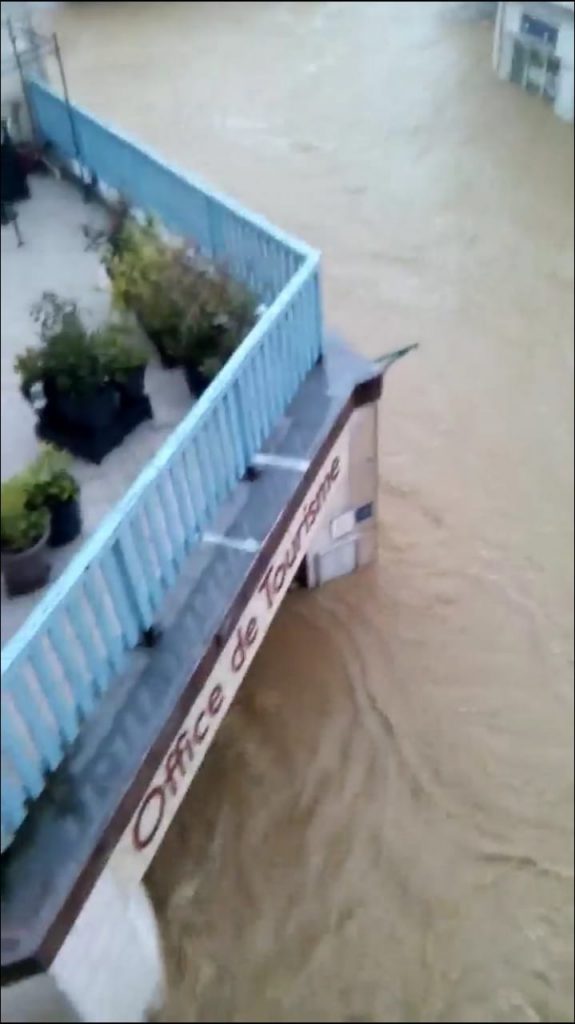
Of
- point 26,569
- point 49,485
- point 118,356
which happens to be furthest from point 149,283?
point 26,569

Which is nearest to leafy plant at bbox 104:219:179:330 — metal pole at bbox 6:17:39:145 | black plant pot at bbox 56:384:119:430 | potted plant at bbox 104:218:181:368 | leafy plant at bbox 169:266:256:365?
potted plant at bbox 104:218:181:368

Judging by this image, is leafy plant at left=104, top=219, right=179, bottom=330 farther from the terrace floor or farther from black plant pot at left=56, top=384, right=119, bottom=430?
black plant pot at left=56, top=384, right=119, bottom=430

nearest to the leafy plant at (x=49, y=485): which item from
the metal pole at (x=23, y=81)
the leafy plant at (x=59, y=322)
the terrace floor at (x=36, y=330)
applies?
the terrace floor at (x=36, y=330)

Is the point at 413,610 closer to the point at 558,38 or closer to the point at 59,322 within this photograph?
the point at 59,322

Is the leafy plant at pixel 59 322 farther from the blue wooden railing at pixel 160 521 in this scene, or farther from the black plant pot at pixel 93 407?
the blue wooden railing at pixel 160 521

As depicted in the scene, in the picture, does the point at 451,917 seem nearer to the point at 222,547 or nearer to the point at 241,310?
the point at 222,547

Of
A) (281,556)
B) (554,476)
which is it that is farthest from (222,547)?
(554,476)
